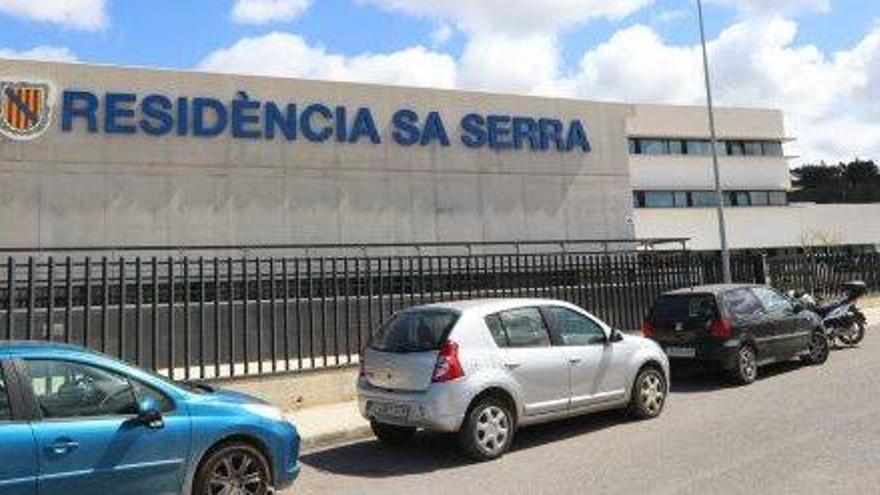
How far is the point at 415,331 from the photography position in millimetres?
9234

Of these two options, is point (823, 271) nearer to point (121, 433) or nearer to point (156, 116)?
point (156, 116)

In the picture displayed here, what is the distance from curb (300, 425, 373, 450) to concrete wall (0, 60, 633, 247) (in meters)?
13.8

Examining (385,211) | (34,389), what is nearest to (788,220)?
(385,211)

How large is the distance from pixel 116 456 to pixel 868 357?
42.8 feet

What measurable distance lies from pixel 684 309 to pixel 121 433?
9464 millimetres

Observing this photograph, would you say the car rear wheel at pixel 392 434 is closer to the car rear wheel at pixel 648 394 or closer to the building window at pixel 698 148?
the car rear wheel at pixel 648 394

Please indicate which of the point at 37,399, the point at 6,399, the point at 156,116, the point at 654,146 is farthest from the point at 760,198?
the point at 6,399

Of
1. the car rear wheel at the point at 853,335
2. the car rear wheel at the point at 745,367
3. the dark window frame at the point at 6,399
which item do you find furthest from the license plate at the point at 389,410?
the car rear wheel at the point at 853,335

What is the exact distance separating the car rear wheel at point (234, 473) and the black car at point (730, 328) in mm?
8038

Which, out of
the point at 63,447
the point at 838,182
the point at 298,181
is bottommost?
the point at 63,447

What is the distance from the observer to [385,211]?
25859 mm

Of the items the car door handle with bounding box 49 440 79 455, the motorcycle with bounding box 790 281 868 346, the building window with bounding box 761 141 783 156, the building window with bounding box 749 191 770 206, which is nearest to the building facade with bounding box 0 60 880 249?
the motorcycle with bounding box 790 281 868 346

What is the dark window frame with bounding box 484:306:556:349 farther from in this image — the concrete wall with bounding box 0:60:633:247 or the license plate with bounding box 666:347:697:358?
the concrete wall with bounding box 0:60:633:247

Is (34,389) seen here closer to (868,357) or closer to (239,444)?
(239,444)
